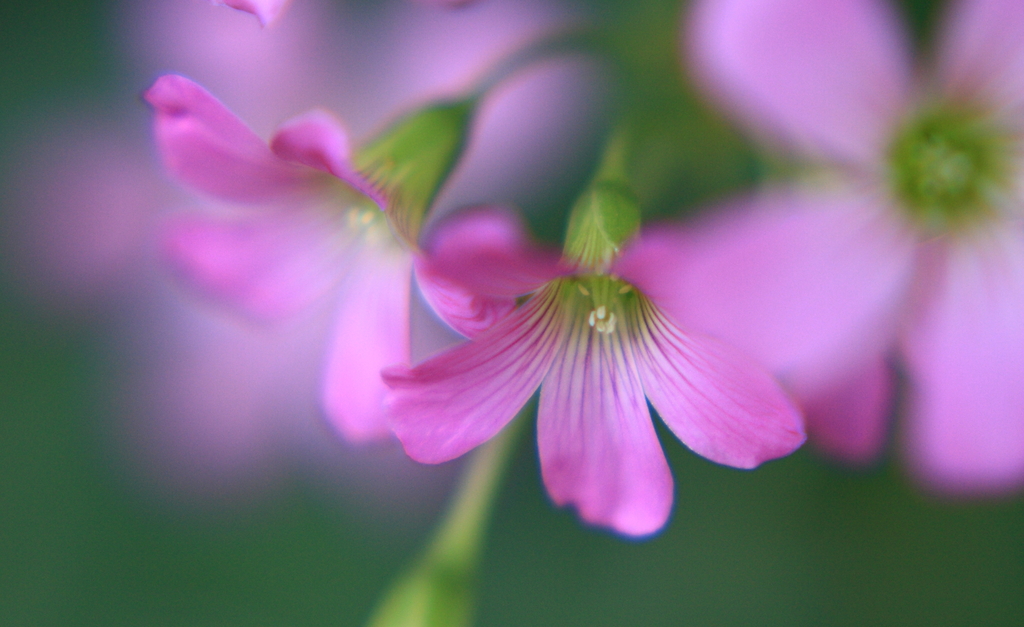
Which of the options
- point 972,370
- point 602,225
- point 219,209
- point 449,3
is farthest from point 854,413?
point 219,209

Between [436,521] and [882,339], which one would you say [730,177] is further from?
[436,521]

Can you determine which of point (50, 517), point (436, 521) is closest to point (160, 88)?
point (436, 521)

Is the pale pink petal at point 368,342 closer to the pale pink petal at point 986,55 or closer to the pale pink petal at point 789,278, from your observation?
the pale pink petal at point 789,278

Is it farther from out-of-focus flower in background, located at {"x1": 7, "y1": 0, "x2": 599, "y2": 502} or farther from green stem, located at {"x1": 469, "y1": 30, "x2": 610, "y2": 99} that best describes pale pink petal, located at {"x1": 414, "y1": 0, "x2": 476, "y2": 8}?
out-of-focus flower in background, located at {"x1": 7, "y1": 0, "x2": 599, "y2": 502}

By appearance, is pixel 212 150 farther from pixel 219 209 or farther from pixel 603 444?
pixel 219 209

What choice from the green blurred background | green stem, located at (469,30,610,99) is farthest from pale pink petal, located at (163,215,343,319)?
the green blurred background

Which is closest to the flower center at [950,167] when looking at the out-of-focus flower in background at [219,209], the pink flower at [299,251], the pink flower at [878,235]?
the pink flower at [878,235]
